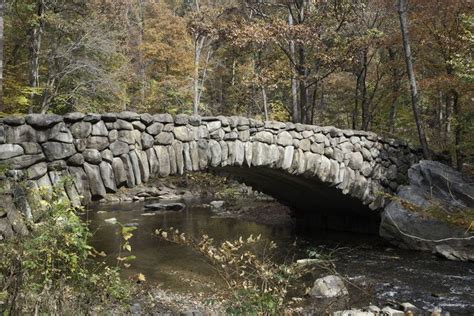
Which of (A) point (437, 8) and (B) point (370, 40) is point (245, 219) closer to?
(B) point (370, 40)

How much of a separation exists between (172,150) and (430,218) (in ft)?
17.3

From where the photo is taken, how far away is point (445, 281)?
7.62 metres

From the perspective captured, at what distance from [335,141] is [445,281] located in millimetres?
3120

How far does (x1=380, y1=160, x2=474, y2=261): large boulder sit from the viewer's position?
→ 909 centimetres

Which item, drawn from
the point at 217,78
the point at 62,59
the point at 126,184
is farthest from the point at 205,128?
the point at 217,78

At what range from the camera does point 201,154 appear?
686cm

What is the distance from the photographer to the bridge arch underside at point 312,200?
9.76 metres

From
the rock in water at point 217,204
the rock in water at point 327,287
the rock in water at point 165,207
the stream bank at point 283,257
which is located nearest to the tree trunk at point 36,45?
the stream bank at point 283,257

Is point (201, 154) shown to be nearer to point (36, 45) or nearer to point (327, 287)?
point (327, 287)

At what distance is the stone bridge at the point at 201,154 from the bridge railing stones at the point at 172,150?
11 millimetres

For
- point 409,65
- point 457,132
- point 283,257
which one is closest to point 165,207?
point 283,257

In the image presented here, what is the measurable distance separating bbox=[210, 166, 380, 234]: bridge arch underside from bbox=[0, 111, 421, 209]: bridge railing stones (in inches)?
19.5

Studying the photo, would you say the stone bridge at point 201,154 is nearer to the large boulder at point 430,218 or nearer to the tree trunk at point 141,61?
the large boulder at point 430,218

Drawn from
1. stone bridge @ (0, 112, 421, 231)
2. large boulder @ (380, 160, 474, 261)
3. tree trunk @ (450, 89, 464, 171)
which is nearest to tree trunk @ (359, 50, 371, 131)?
tree trunk @ (450, 89, 464, 171)
